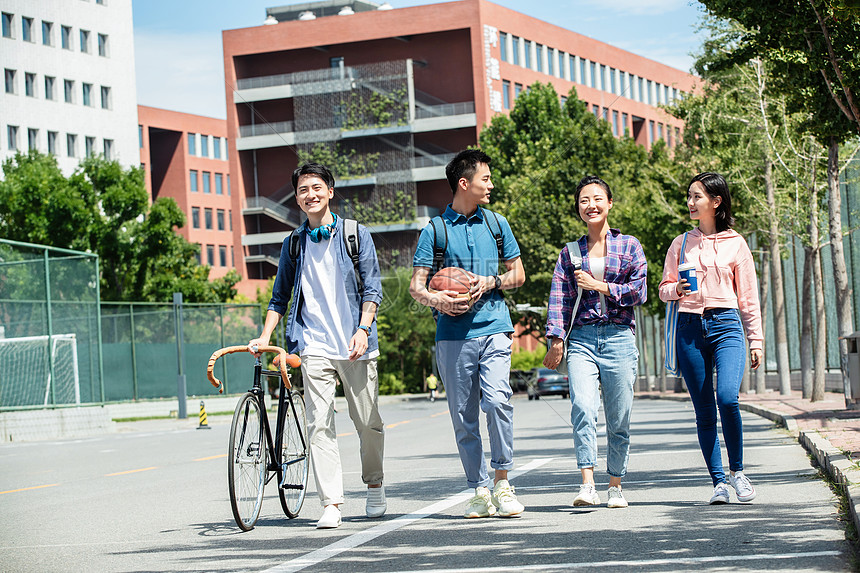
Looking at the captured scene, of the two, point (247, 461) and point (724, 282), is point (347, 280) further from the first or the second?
point (724, 282)

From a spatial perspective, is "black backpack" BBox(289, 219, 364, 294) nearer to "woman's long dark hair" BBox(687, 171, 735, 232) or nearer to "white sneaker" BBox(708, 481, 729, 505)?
"woman's long dark hair" BBox(687, 171, 735, 232)

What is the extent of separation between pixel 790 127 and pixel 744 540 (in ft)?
65.7

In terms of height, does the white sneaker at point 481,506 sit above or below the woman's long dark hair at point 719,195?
below

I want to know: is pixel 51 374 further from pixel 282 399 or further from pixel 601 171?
pixel 601 171

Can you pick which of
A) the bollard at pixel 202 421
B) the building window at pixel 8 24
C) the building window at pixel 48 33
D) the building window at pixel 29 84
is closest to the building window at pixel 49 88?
the building window at pixel 29 84

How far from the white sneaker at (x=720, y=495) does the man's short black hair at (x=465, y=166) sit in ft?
8.08

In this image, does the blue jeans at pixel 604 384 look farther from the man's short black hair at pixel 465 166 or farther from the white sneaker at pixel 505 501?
the man's short black hair at pixel 465 166

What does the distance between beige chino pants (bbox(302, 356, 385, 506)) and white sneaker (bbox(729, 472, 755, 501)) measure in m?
2.21

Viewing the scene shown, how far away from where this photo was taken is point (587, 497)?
789 cm

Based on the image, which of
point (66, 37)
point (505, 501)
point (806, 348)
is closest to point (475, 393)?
point (505, 501)

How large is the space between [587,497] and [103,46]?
252ft

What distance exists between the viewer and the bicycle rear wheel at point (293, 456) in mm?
8164

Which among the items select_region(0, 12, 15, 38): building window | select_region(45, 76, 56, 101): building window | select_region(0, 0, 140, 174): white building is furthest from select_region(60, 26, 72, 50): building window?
select_region(0, 12, 15, 38): building window

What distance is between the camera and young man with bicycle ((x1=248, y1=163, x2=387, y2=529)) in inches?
307
